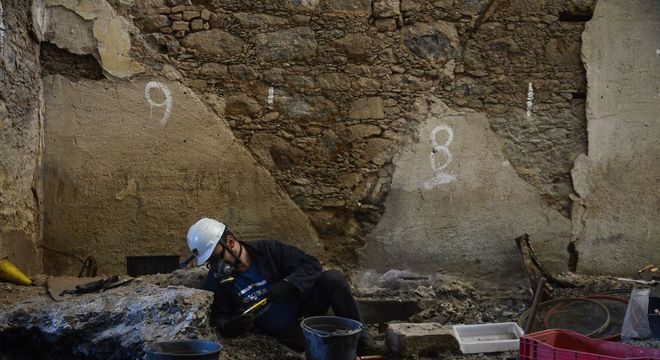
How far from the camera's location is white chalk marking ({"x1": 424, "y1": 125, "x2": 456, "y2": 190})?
5.23 m

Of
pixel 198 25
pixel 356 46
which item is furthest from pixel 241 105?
pixel 356 46

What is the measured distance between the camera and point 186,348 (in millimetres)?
3168

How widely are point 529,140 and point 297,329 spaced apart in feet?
7.86

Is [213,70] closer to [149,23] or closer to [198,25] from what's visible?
[198,25]

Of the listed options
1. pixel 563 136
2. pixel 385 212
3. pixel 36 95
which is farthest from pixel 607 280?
pixel 36 95

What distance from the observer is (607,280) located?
5.09 m

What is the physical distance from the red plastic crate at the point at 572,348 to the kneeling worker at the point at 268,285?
3.21 ft

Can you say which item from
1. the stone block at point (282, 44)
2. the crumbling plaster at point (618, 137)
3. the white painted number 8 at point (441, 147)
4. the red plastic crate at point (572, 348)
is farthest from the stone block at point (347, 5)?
the red plastic crate at point (572, 348)

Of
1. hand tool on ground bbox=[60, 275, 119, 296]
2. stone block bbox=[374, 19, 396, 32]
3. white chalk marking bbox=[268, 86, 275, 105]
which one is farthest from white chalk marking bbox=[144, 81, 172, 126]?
stone block bbox=[374, 19, 396, 32]

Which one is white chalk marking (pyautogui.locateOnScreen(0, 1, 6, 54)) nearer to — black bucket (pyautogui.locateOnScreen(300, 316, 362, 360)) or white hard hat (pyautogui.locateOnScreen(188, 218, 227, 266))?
white hard hat (pyautogui.locateOnScreen(188, 218, 227, 266))

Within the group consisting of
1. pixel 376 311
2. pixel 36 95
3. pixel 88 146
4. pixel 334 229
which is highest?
pixel 36 95

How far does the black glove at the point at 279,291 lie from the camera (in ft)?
12.6

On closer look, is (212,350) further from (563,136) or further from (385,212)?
(563,136)

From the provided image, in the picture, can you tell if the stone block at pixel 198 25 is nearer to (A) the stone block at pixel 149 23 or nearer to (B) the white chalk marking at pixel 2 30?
Result: (A) the stone block at pixel 149 23
